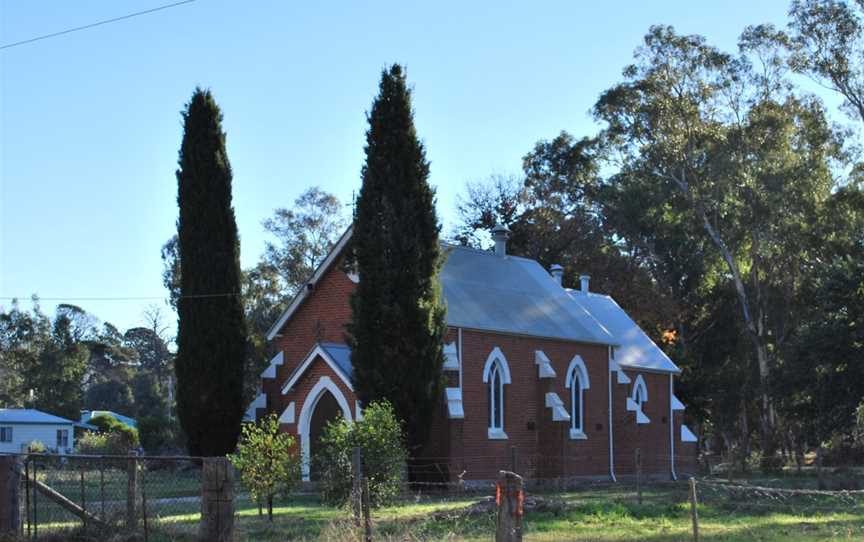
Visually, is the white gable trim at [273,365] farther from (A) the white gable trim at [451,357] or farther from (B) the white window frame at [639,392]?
(B) the white window frame at [639,392]

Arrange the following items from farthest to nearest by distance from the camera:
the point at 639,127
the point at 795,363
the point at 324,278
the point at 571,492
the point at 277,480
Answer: the point at 639,127
the point at 795,363
the point at 324,278
the point at 571,492
the point at 277,480

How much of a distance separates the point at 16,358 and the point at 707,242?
194 ft

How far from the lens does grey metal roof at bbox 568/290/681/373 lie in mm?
45344

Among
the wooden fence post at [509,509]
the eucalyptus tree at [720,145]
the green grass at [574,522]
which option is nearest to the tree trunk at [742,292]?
the eucalyptus tree at [720,145]

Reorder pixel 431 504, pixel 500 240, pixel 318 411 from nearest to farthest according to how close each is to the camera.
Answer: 1. pixel 431 504
2. pixel 318 411
3. pixel 500 240

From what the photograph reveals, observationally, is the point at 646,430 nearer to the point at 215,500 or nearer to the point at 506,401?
the point at 506,401

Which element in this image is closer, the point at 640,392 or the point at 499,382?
the point at 499,382

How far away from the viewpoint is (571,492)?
33.0m

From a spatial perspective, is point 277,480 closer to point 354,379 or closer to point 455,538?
point 455,538

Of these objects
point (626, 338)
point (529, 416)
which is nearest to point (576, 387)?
point (529, 416)

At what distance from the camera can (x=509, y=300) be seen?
1519 inches

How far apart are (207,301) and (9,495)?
17997mm

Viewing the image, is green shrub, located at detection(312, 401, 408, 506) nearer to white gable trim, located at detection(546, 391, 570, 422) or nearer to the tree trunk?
white gable trim, located at detection(546, 391, 570, 422)

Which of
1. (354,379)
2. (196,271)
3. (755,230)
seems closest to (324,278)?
(196,271)
